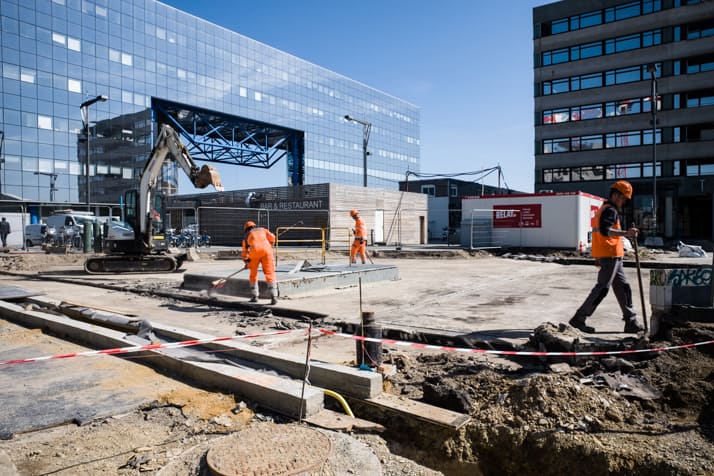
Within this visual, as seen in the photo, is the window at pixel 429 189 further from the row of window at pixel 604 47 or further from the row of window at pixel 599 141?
the row of window at pixel 604 47

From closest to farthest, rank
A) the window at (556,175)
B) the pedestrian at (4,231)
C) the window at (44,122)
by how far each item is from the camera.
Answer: the pedestrian at (4,231) < the window at (44,122) < the window at (556,175)

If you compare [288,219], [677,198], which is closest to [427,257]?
[288,219]

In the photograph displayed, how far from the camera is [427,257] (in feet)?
76.8

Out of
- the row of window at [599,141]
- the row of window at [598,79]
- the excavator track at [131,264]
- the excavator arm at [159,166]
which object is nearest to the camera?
the excavator arm at [159,166]

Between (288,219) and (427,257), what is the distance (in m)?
11.1

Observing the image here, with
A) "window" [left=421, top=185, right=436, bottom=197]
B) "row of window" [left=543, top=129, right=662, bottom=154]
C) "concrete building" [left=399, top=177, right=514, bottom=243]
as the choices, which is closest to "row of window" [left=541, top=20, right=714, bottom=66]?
"row of window" [left=543, top=129, right=662, bottom=154]

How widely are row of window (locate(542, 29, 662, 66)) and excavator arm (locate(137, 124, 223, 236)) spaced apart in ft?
131

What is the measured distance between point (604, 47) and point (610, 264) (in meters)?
42.8

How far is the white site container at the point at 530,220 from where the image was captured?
76.9 ft

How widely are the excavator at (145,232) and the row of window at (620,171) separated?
37303mm

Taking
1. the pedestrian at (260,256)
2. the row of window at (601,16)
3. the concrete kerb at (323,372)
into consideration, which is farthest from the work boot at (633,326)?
the row of window at (601,16)

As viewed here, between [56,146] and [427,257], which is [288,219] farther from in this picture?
[56,146]

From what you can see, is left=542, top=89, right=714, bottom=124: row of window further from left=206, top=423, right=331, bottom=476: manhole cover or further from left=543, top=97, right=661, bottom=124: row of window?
left=206, top=423, right=331, bottom=476: manhole cover

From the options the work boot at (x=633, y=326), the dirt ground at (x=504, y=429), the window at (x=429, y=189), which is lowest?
the dirt ground at (x=504, y=429)
